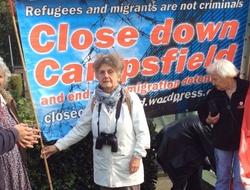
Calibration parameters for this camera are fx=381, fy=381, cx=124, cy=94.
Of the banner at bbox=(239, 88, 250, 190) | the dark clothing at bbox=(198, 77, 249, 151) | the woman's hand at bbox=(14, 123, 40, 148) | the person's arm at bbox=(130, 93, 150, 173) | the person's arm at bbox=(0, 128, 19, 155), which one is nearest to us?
the person's arm at bbox=(0, 128, 19, 155)

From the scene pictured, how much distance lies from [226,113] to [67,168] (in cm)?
169

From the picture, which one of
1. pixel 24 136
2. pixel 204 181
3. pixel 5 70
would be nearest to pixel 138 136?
pixel 24 136

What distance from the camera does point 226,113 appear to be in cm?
356

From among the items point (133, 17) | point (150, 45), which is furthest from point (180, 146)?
point (133, 17)

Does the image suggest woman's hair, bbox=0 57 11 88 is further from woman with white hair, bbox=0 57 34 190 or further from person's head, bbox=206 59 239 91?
person's head, bbox=206 59 239 91

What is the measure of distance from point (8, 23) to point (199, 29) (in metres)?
20.2

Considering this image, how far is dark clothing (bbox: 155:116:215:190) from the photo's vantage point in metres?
4.12

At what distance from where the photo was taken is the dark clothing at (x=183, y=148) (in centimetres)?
412

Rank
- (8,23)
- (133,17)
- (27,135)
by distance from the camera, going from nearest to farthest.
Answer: (27,135)
(133,17)
(8,23)

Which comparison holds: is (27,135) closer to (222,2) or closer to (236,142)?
(236,142)

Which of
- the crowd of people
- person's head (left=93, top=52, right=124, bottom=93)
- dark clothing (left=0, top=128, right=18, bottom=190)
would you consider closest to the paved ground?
the crowd of people

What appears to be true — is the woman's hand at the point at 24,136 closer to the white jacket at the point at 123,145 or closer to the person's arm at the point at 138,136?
the white jacket at the point at 123,145

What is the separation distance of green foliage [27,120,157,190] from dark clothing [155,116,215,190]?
0.79 metres

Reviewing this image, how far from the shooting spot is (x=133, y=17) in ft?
12.6
